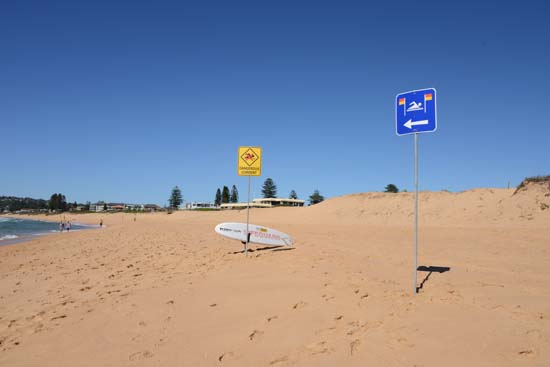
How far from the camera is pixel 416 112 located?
5.50 meters

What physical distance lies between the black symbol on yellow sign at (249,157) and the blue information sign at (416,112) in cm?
556

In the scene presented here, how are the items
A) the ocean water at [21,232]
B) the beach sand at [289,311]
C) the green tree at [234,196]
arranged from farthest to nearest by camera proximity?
1. the green tree at [234,196]
2. the ocean water at [21,232]
3. the beach sand at [289,311]

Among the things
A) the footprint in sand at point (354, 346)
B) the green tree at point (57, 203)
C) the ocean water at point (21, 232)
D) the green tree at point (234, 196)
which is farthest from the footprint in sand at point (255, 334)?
the green tree at point (57, 203)

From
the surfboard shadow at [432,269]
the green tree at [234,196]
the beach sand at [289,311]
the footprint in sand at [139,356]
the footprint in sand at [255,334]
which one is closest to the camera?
the beach sand at [289,311]

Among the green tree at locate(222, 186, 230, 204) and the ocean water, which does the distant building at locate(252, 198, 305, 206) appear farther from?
the ocean water

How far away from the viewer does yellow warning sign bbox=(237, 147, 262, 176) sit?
1048 centimetres

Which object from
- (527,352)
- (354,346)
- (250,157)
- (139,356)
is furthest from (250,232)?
(527,352)

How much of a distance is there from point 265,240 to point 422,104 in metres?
7.57

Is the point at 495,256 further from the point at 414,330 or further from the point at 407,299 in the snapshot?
the point at 414,330

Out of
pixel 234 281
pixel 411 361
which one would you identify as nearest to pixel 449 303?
pixel 411 361

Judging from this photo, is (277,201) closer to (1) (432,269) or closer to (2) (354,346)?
(1) (432,269)

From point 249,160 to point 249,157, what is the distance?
0.33 feet

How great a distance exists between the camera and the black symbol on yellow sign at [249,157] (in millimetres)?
10516

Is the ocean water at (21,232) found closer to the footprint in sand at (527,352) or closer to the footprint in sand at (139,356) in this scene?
the footprint in sand at (139,356)
